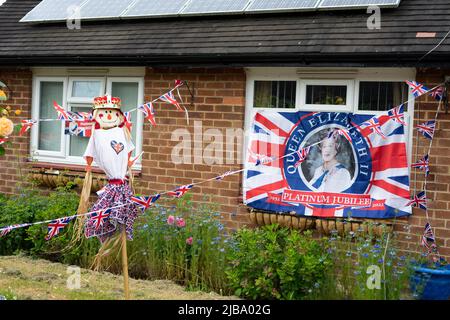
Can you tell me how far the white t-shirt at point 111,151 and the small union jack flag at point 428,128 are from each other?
3.16 meters

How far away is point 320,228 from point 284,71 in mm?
1968

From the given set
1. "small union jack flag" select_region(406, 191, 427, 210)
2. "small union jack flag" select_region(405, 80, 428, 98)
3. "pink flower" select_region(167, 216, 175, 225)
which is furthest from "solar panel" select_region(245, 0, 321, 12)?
"pink flower" select_region(167, 216, 175, 225)

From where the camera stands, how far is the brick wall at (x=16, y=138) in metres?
9.90

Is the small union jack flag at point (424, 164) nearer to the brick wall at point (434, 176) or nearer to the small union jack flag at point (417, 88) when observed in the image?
the brick wall at point (434, 176)

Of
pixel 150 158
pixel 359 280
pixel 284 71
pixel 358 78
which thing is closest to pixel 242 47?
pixel 284 71

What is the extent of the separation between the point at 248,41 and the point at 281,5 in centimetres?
72

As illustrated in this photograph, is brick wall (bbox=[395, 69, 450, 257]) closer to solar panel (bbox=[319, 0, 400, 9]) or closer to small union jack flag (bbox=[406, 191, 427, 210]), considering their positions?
small union jack flag (bbox=[406, 191, 427, 210])

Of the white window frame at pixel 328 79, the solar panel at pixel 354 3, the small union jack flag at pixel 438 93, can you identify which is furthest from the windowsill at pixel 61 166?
the small union jack flag at pixel 438 93

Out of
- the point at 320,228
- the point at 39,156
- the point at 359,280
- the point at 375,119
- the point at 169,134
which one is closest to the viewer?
the point at 359,280

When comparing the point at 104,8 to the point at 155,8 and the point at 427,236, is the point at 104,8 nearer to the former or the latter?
the point at 155,8

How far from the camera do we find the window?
905 cm

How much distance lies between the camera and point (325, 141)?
747 centimetres

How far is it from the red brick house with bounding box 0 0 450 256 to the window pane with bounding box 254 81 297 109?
13 mm
